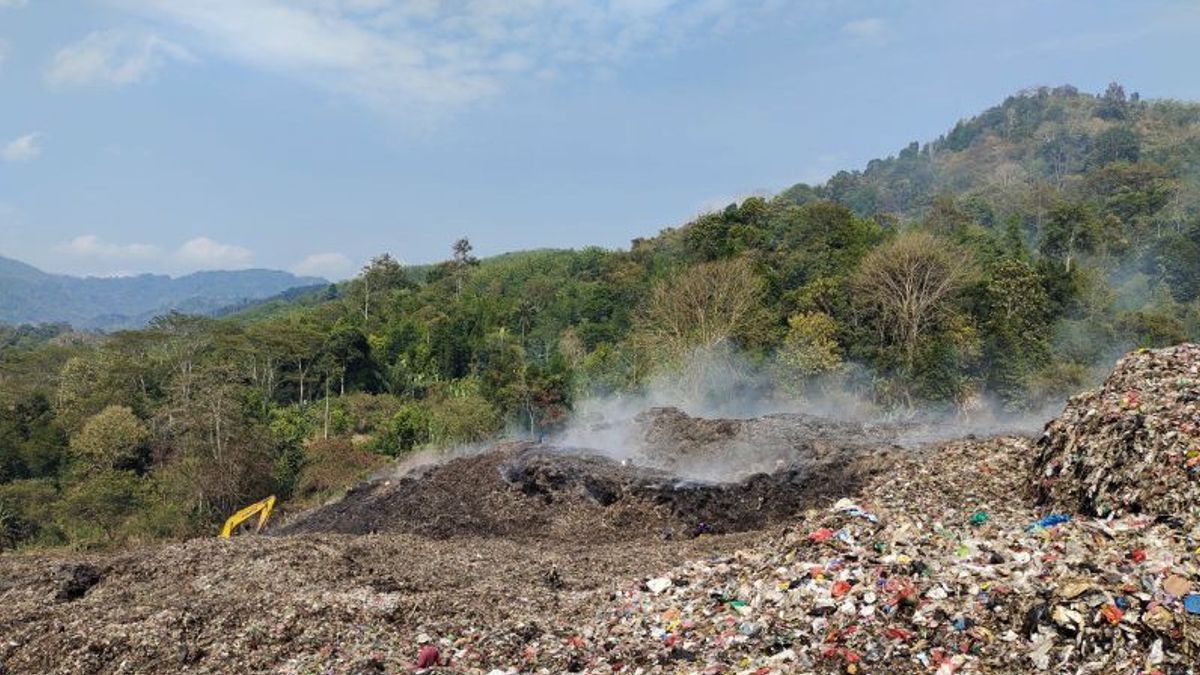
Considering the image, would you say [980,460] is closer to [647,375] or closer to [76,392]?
[647,375]

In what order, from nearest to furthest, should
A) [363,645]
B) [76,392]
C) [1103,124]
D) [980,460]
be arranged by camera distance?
[363,645] < [980,460] < [76,392] < [1103,124]

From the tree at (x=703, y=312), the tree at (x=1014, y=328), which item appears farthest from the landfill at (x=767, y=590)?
the tree at (x=1014, y=328)

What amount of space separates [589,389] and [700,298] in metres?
5.73

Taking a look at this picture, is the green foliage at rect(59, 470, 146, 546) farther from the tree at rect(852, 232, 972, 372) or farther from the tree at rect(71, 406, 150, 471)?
the tree at rect(852, 232, 972, 372)

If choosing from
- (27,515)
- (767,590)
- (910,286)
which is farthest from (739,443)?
(27,515)

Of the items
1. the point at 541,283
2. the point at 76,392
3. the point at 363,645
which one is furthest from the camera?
the point at 541,283

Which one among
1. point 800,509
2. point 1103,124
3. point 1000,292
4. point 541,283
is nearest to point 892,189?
point 1103,124

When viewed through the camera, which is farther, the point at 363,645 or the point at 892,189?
A: the point at 892,189

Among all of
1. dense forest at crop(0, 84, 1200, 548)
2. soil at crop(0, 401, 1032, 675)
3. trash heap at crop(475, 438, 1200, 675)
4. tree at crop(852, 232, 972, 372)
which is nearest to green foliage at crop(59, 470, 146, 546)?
dense forest at crop(0, 84, 1200, 548)

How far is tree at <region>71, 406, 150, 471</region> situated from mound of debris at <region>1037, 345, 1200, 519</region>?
3245cm

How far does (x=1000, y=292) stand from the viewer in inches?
Answer: 1162

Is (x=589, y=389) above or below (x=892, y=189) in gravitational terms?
below

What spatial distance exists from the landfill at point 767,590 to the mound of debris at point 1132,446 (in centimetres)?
3

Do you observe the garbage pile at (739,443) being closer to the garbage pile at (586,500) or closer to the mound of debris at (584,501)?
the garbage pile at (586,500)
